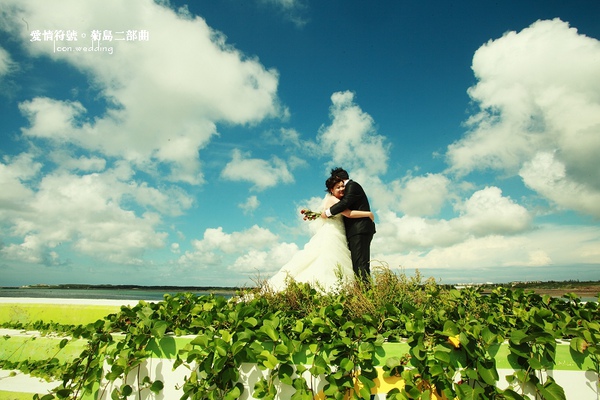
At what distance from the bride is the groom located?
0.09 m

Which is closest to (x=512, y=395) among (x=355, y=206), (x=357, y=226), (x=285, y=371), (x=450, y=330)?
(x=450, y=330)

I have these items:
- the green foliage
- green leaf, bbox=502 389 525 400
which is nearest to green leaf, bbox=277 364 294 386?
the green foliage

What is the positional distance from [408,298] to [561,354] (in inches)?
45.3

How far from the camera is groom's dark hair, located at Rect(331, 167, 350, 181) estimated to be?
16.3ft

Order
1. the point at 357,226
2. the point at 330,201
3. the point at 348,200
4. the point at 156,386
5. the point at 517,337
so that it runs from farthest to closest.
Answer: the point at 330,201 < the point at 357,226 < the point at 348,200 < the point at 156,386 < the point at 517,337

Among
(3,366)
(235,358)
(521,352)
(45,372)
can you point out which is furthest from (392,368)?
(3,366)

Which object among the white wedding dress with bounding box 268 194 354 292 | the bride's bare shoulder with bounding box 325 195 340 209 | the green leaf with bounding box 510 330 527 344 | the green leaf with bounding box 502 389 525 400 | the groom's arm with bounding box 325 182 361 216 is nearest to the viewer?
the green leaf with bounding box 502 389 525 400

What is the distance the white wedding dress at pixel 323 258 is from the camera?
4379 millimetres

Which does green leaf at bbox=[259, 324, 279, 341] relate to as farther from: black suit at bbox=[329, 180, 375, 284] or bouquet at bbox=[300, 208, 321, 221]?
bouquet at bbox=[300, 208, 321, 221]

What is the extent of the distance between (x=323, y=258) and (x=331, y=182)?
1.17m

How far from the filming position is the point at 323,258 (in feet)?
14.8

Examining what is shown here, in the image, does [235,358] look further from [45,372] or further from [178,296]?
[45,372]

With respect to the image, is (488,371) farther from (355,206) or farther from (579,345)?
(355,206)

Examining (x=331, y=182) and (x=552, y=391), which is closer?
(x=552, y=391)
